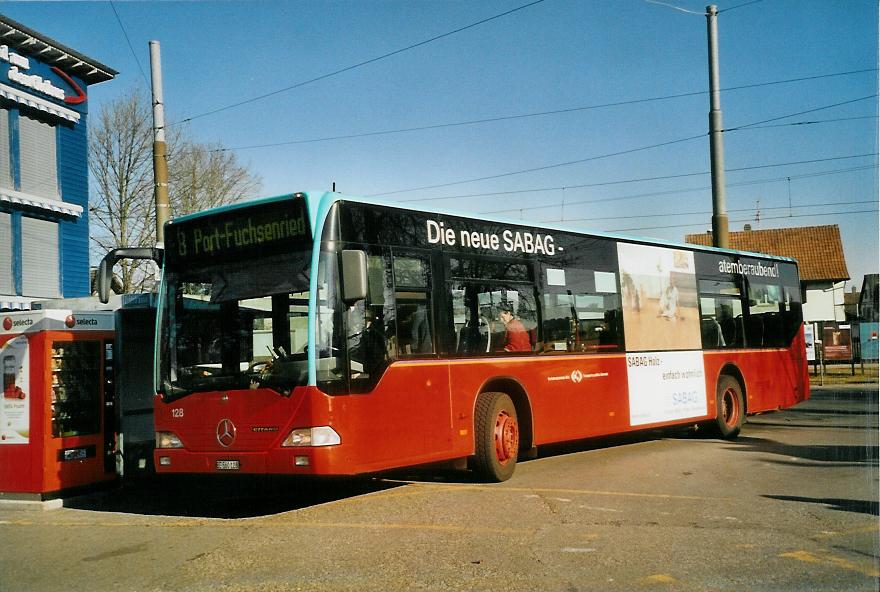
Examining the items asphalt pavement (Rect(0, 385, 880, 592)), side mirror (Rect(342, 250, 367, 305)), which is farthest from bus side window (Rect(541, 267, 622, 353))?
side mirror (Rect(342, 250, 367, 305))

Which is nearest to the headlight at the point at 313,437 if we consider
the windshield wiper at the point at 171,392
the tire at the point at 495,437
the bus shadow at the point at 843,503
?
the windshield wiper at the point at 171,392

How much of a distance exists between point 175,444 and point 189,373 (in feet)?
2.45

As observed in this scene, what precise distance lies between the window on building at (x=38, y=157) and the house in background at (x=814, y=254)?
46050 millimetres

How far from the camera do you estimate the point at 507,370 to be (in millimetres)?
10750

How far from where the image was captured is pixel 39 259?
22.9 metres

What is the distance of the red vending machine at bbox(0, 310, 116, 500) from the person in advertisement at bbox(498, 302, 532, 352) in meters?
4.95

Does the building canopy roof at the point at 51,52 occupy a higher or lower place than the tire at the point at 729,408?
higher

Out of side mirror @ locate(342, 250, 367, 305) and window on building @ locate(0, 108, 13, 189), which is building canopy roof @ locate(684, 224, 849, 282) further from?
side mirror @ locate(342, 250, 367, 305)

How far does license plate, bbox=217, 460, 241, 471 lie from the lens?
8.53 m

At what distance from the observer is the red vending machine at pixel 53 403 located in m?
10.3

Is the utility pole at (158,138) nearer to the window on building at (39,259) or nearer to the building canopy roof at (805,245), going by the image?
the window on building at (39,259)

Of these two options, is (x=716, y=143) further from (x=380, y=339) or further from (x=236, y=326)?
(x=236, y=326)

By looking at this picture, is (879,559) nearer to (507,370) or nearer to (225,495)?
(507,370)

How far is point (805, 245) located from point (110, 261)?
61287mm
